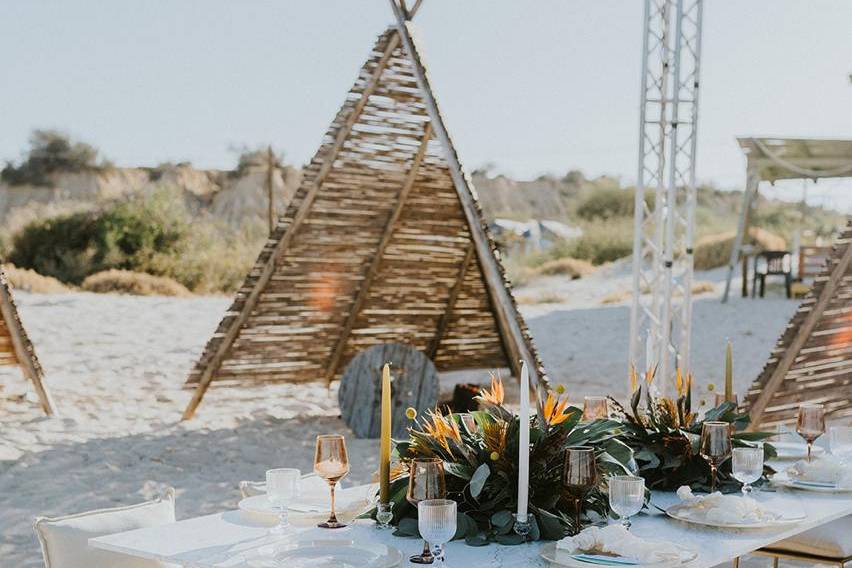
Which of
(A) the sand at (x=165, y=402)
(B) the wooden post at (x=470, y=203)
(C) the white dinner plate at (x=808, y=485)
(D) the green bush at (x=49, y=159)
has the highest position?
(D) the green bush at (x=49, y=159)

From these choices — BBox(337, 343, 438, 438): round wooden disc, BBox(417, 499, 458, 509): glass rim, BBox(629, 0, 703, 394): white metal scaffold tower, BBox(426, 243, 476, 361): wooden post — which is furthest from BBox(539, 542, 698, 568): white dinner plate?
BBox(426, 243, 476, 361): wooden post

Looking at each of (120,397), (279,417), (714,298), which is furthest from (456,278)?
(714,298)

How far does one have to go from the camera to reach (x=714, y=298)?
544 inches

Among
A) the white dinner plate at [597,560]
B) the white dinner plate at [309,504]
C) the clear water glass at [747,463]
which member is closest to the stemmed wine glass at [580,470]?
the white dinner plate at [597,560]

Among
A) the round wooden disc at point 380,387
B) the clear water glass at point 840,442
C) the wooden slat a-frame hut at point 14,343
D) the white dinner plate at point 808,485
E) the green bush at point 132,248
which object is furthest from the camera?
the green bush at point 132,248

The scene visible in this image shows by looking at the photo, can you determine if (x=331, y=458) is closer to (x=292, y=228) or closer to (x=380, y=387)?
(x=292, y=228)

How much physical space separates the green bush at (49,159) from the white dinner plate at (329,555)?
77.4ft

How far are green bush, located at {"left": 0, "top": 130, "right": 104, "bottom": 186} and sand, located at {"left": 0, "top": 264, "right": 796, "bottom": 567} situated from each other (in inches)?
432

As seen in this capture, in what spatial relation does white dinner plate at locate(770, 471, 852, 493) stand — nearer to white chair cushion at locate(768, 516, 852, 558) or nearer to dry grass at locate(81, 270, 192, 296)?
white chair cushion at locate(768, 516, 852, 558)

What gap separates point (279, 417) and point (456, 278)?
1483 mm

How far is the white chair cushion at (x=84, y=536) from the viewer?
2.39m

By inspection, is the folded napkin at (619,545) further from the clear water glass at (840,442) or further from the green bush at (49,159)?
the green bush at (49,159)

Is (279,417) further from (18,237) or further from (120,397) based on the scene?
(18,237)

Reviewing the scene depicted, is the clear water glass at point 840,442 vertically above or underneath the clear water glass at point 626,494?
underneath
